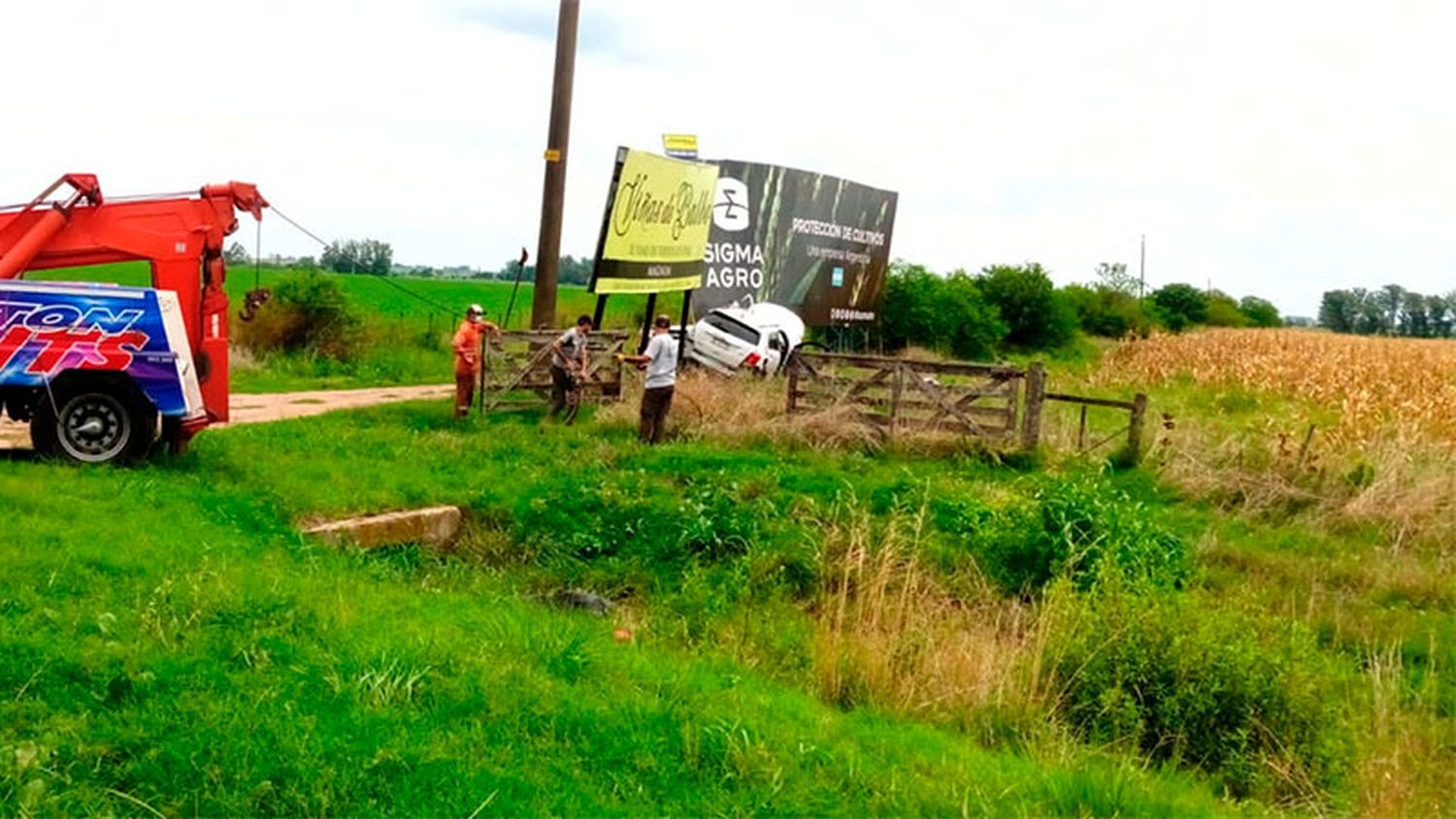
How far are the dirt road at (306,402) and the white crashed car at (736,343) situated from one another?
4648 millimetres

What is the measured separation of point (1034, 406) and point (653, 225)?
670 centimetres

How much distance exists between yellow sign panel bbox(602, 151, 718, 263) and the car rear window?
2.09m

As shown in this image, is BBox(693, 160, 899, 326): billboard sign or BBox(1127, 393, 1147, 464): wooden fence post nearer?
BBox(1127, 393, 1147, 464): wooden fence post

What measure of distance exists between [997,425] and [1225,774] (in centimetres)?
952

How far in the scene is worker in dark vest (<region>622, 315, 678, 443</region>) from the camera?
16.3 m

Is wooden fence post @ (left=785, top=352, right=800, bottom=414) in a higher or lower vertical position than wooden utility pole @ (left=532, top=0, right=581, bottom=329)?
lower

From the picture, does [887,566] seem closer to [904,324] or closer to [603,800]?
[603,800]

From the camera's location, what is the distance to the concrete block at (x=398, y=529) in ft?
37.0

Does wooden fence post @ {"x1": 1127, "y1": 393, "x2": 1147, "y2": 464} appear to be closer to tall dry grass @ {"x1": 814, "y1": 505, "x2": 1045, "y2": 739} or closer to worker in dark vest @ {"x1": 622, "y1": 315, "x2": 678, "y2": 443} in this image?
tall dry grass @ {"x1": 814, "y1": 505, "x2": 1045, "y2": 739}

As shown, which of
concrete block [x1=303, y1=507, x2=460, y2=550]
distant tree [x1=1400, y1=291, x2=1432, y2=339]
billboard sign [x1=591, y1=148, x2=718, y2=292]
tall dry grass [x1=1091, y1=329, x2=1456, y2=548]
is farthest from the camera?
distant tree [x1=1400, y1=291, x2=1432, y2=339]

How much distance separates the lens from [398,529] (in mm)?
11969

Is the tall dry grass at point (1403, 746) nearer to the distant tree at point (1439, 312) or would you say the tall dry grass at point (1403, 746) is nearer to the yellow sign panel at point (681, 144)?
the yellow sign panel at point (681, 144)

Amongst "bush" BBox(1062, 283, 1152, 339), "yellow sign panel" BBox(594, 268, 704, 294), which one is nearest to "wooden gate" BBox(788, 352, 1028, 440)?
"yellow sign panel" BBox(594, 268, 704, 294)

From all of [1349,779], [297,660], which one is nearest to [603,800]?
[297,660]
